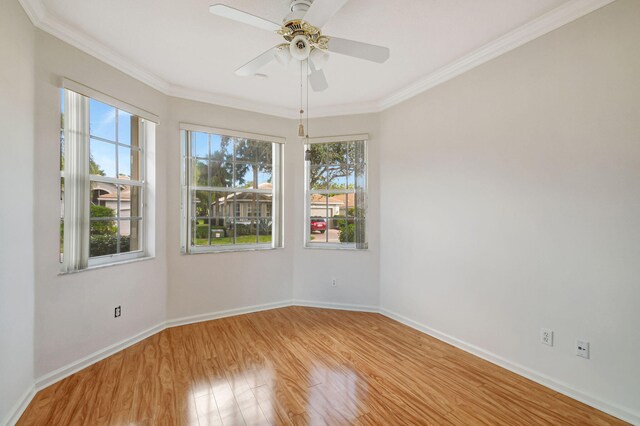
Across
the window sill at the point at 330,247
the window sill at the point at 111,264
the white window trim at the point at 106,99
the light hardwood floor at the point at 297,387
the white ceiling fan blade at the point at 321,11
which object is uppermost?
the white ceiling fan blade at the point at 321,11

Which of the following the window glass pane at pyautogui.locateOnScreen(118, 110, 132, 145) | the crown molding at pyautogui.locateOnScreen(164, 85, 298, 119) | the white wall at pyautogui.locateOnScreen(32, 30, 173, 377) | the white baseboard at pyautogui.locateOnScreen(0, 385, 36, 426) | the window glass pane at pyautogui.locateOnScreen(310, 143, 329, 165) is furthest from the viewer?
the window glass pane at pyautogui.locateOnScreen(310, 143, 329, 165)

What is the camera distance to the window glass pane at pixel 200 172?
11.7 ft

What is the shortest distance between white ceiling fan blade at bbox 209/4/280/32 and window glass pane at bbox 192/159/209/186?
7.12 ft

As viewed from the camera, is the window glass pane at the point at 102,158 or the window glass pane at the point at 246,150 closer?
the window glass pane at the point at 102,158

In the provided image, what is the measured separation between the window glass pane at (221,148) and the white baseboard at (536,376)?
2.99 m

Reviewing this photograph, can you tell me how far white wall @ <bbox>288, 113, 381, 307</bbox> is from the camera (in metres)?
3.88

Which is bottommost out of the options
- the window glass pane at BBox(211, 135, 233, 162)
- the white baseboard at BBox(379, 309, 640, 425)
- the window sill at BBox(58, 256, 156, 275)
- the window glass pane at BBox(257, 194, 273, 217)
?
the white baseboard at BBox(379, 309, 640, 425)

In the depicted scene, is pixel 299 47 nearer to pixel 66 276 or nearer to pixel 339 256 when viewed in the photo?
pixel 66 276

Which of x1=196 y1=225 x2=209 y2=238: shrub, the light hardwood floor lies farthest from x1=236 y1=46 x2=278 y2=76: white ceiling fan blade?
the light hardwood floor

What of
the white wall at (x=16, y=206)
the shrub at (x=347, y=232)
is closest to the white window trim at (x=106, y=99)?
the white wall at (x=16, y=206)

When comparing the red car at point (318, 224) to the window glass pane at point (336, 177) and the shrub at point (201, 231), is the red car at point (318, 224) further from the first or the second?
the shrub at point (201, 231)

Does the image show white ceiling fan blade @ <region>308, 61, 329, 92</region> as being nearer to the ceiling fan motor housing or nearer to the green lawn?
the ceiling fan motor housing

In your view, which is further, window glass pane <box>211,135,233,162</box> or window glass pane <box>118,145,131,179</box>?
window glass pane <box>211,135,233,162</box>

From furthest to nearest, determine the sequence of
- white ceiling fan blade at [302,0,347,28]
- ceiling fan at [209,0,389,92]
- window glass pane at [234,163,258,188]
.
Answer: window glass pane at [234,163,258,188] → ceiling fan at [209,0,389,92] → white ceiling fan blade at [302,0,347,28]
